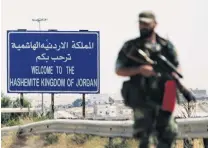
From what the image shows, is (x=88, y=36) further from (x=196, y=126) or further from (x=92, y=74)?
(x=196, y=126)

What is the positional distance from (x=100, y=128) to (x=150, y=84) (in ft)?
21.2

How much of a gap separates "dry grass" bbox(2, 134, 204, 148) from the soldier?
19.1ft

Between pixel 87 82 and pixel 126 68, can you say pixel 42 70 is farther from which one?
pixel 126 68

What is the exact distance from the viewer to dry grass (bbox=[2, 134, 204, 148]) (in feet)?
41.2

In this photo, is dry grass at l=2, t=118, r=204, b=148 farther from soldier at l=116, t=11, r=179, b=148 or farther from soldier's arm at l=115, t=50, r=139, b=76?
soldier's arm at l=115, t=50, r=139, b=76

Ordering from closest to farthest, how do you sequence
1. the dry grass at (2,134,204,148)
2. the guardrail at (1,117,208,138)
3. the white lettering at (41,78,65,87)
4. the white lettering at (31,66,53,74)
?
1. the guardrail at (1,117,208,138)
2. the dry grass at (2,134,204,148)
3. the white lettering at (31,66,53,74)
4. the white lettering at (41,78,65,87)

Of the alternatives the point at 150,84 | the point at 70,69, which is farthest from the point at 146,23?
the point at 70,69

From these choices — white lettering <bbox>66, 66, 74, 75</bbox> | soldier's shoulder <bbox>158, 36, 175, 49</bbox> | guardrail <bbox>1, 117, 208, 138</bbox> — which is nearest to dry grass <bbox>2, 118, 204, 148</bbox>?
guardrail <bbox>1, 117, 208, 138</bbox>

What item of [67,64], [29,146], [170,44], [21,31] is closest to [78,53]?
[67,64]

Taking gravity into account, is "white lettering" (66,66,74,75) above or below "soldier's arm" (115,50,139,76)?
above

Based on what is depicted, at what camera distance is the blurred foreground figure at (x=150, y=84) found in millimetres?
5848

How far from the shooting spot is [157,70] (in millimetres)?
5828

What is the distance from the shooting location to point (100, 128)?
40.4 ft

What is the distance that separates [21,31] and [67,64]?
2.10 meters
